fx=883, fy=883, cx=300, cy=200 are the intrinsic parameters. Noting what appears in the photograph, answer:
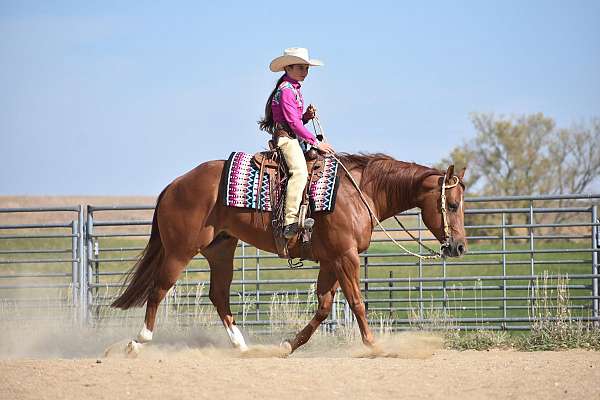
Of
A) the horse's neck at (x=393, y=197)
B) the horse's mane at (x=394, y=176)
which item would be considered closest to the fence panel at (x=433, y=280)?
the horse's neck at (x=393, y=197)

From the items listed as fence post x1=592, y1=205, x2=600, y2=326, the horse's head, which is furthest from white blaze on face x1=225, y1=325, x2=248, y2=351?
fence post x1=592, y1=205, x2=600, y2=326

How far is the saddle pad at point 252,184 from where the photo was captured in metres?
8.38

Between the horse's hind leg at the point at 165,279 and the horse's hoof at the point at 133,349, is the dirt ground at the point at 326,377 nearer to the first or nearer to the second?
the horse's hoof at the point at 133,349

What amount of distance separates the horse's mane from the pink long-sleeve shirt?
2.12ft

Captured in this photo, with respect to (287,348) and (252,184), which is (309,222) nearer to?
(252,184)

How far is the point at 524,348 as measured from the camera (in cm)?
977

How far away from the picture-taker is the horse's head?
8.27 meters

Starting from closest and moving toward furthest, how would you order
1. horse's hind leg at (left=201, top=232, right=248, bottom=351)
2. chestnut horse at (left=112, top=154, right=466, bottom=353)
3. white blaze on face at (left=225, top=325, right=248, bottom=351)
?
chestnut horse at (left=112, top=154, right=466, bottom=353) → white blaze on face at (left=225, top=325, right=248, bottom=351) → horse's hind leg at (left=201, top=232, right=248, bottom=351)

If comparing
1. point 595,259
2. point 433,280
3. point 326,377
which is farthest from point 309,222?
point 595,259

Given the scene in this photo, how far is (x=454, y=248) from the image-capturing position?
8.23m

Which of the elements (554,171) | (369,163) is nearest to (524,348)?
(369,163)

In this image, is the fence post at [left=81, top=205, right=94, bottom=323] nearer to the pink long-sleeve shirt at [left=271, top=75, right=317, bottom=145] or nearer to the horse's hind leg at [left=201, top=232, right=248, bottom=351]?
the horse's hind leg at [left=201, top=232, right=248, bottom=351]

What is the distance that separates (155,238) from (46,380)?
2.62 meters

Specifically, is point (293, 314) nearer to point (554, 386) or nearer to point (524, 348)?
point (524, 348)
